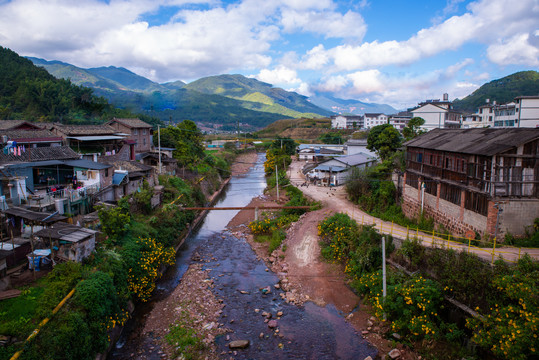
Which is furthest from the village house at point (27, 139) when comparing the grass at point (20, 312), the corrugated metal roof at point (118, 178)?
the grass at point (20, 312)

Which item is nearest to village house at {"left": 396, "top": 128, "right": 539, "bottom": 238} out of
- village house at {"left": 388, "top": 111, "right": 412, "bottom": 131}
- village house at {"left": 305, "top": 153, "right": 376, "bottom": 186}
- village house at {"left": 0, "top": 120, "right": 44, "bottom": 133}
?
village house at {"left": 305, "top": 153, "right": 376, "bottom": 186}

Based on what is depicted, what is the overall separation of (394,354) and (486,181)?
28.4 ft

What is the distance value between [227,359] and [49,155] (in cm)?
2023

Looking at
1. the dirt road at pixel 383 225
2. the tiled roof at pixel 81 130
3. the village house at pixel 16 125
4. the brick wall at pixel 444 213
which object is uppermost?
the village house at pixel 16 125

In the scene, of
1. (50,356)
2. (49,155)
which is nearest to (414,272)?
(50,356)

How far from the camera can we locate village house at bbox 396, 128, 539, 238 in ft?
48.9

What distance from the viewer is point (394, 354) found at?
12742mm

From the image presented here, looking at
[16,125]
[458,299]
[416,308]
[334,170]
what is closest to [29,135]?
[16,125]

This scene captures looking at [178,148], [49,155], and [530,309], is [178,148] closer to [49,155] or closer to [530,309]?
[49,155]

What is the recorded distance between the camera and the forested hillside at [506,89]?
218 ft

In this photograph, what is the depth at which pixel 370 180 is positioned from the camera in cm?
2620

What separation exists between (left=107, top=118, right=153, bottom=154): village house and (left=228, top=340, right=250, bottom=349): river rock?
28.4m

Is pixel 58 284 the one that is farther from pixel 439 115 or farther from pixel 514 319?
pixel 439 115

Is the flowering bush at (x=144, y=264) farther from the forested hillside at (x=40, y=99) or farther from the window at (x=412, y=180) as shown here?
the forested hillside at (x=40, y=99)
